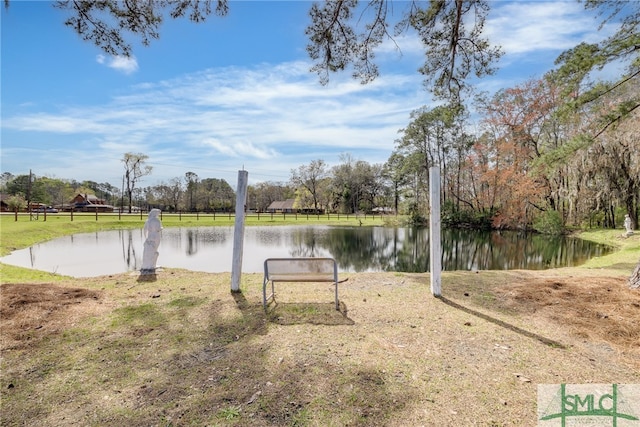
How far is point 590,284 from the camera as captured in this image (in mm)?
5508

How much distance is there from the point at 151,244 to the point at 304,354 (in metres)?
5.56

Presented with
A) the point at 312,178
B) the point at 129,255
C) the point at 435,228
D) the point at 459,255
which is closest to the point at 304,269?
the point at 435,228

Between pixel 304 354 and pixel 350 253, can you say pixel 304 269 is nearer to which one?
pixel 304 354

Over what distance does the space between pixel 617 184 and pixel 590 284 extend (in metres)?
20.4

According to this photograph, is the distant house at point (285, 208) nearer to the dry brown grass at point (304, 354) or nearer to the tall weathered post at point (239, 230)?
the tall weathered post at point (239, 230)

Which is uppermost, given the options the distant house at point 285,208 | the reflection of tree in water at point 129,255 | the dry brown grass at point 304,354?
the distant house at point 285,208

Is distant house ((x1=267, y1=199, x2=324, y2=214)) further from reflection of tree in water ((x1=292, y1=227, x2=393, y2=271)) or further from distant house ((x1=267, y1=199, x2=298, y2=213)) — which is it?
reflection of tree in water ((x1=292, y1=227, x2=393, y2=271))

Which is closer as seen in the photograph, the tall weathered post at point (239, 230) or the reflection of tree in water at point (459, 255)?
the tall weathered post at point (239, 230)

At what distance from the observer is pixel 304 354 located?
10.3ft

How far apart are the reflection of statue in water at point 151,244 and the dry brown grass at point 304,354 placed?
1.76 meters

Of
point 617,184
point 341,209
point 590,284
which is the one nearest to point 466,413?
point 590,284

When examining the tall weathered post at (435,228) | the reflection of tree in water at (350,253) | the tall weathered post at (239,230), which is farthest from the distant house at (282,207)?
the tall weathered post at (435,228)
